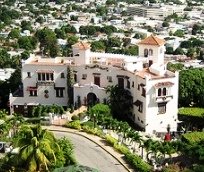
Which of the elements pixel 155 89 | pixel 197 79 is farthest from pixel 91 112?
pixel 197 79

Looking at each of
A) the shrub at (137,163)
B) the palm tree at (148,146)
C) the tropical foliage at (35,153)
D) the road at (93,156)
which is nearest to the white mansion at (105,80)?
the road at (93,156)

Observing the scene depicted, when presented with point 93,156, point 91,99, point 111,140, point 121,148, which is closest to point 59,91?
point 91,99

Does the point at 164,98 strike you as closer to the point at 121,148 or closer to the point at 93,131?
the point at 93,131

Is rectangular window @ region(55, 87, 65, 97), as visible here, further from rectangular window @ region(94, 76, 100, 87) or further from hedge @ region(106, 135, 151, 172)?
hedge @ region(106, 135, 151, 172)

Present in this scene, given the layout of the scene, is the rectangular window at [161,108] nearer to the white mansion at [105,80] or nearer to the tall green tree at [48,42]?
the white mansion at [105,80]

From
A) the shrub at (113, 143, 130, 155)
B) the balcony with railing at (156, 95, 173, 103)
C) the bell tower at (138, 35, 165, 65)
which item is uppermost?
the bell tower at (138, 35, 165, 65)

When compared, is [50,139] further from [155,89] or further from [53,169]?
[155,89]

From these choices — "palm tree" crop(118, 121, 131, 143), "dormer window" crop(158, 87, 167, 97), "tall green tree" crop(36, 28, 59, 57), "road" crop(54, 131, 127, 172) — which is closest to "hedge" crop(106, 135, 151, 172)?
"road" crop(54, 131, 127, 172)
